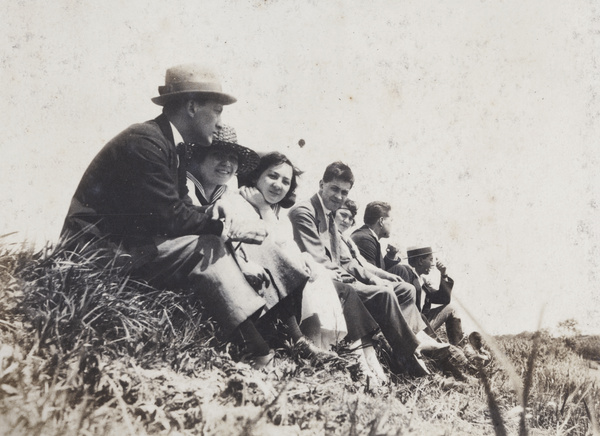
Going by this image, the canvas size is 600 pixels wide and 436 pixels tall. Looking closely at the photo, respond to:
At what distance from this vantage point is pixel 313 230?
14.8ft

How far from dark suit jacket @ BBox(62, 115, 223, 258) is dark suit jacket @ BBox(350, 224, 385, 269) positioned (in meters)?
2.22

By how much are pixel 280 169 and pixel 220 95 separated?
0.71m

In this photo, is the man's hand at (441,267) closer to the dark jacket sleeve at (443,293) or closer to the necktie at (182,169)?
the dark jacket sleeve at (443,293)

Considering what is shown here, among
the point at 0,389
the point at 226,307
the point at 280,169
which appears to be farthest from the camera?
the point at 280,169

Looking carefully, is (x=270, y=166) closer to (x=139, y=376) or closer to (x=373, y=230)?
(x=373, y=230)

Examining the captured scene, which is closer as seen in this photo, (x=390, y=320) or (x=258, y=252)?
(x=258, y=252)

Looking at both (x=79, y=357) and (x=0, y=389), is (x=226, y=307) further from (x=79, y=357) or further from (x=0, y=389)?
(x=0, y=389)

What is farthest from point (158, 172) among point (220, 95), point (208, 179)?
point (220, 95)

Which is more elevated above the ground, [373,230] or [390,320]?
[373,230]

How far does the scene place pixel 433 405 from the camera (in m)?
3.98

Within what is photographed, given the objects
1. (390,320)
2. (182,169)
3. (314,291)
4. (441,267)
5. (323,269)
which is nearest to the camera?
(182,169)

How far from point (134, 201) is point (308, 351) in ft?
4.71

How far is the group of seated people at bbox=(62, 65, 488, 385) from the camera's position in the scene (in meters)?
3.22

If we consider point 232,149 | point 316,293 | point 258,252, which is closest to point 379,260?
point 316,293
